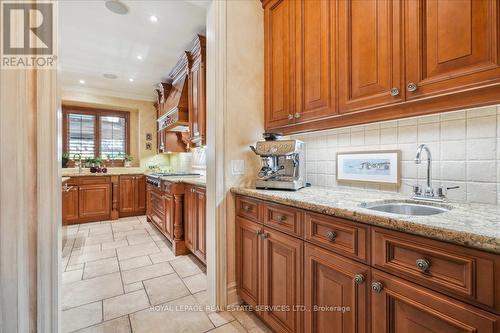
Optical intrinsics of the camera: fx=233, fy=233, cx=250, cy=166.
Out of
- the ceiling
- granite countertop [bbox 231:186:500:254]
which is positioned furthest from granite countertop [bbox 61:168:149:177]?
granite countertop [bbox 231:186:500:254]

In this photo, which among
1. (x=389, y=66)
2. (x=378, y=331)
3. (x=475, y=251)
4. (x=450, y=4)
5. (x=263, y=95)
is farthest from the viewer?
(x=263, y=95)

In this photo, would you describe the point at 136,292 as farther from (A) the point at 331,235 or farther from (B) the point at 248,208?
(A) the point at 331,235

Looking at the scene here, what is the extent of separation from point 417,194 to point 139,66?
13.7ft

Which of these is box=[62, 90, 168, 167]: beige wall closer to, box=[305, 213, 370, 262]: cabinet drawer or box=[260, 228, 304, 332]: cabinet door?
box=[260, 228, 304, 332]: cabinet door

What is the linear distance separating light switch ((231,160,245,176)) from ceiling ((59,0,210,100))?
1286 millimetres

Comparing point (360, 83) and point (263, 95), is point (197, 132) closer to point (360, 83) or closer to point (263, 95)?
point (263, 95)

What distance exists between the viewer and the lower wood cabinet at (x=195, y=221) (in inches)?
93.2

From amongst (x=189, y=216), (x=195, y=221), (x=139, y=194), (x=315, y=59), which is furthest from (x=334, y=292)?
(x=139, y=194)

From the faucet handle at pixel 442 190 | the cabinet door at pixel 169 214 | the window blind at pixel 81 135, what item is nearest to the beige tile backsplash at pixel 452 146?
the faucet handle at pixel 442 190

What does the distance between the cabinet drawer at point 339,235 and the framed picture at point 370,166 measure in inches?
26.6

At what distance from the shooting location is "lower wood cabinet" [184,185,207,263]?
2367 mm

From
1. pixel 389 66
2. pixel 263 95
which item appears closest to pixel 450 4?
pixel 389 66

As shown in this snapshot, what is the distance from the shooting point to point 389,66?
1.23 metres

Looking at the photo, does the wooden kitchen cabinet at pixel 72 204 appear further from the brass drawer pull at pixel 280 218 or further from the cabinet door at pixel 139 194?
the brass drawer pull at pixel 280 218
